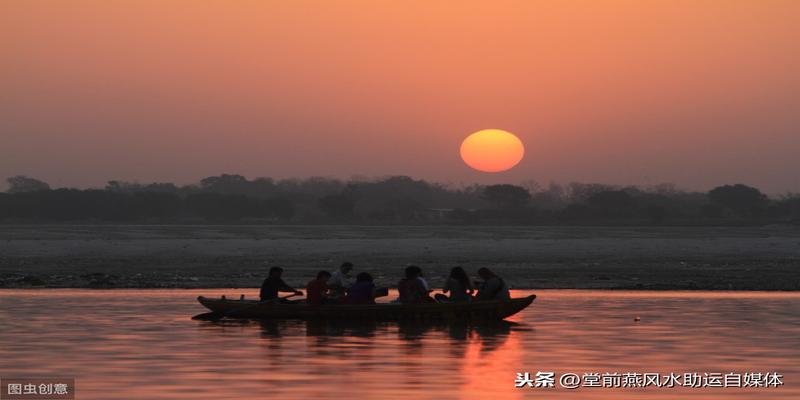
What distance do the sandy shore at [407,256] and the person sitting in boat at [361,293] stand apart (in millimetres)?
18387

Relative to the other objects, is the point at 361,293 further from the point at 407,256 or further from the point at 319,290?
the point at 407,256

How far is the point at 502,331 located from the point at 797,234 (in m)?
75.1

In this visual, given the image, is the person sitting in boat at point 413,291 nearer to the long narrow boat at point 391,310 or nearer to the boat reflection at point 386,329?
the long narrow boat at point 391,310

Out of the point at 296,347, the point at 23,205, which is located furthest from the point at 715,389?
the point at 23,205

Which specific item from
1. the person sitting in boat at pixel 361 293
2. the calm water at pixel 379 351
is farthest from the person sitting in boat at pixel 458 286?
the person sitting in boat at pixel 361 293

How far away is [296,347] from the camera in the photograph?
1077 inches

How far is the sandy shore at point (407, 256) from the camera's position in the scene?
54.8 metres

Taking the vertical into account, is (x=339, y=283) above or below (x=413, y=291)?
above

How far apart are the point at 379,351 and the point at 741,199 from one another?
465ft

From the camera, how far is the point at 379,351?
87.2 feet

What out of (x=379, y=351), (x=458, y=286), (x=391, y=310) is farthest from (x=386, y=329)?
(x=379, y=351)

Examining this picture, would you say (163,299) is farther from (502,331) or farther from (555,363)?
(555,363)

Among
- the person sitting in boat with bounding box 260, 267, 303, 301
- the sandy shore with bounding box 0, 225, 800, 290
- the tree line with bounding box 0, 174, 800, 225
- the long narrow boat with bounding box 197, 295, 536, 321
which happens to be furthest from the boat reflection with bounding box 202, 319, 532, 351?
the tree line with bounding box 0, 174, 800, 225

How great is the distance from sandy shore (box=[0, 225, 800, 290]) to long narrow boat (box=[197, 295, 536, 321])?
→ 17516 mm
